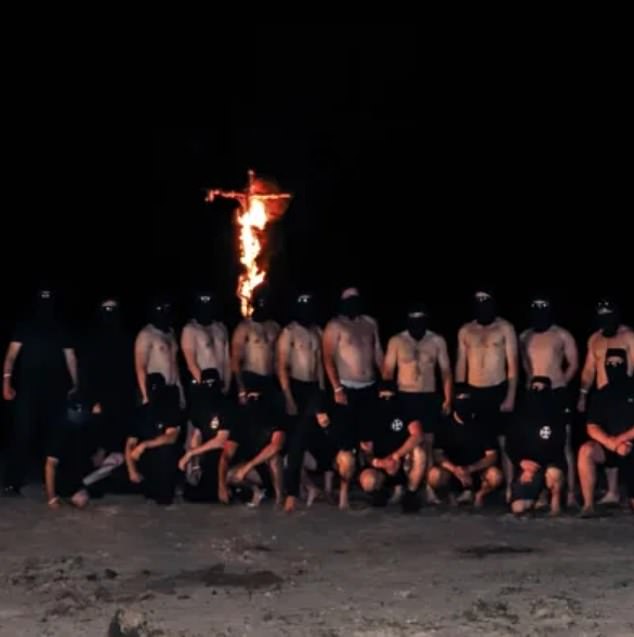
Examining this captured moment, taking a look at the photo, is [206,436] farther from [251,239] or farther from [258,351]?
[251,239]

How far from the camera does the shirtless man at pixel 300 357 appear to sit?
14.2 metres

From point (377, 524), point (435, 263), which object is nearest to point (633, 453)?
point (377, 524)

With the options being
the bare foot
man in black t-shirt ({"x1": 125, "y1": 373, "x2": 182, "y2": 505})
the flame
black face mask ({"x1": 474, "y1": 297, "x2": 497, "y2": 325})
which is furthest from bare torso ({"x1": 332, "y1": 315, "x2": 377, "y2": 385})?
the flame

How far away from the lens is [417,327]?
13852mm

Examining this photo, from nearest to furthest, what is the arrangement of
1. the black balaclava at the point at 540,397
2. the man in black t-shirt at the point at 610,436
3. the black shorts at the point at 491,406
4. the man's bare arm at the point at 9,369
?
the man in black t-shirt at the point at 610,436
the black balaclava at the point at 540,397
the black shorts at the point at 491,406
the man's bare arm at the point at 9,369

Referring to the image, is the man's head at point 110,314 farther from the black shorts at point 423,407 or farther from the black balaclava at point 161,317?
the black shorts at point 423,407

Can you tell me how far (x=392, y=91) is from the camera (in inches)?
1506

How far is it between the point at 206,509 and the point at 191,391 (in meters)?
1.30

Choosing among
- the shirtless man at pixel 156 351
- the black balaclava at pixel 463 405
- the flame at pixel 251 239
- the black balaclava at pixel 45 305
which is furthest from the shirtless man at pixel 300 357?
the flame at pixel 251 239

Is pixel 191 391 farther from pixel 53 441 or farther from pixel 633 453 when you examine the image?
pixel 633 453

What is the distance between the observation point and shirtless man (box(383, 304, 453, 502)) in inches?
540

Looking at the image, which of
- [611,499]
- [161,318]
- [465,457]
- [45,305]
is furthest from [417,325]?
[45,305]

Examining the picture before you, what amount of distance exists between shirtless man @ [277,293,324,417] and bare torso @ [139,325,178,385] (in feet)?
3.49

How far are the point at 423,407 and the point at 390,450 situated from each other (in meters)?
0.57
